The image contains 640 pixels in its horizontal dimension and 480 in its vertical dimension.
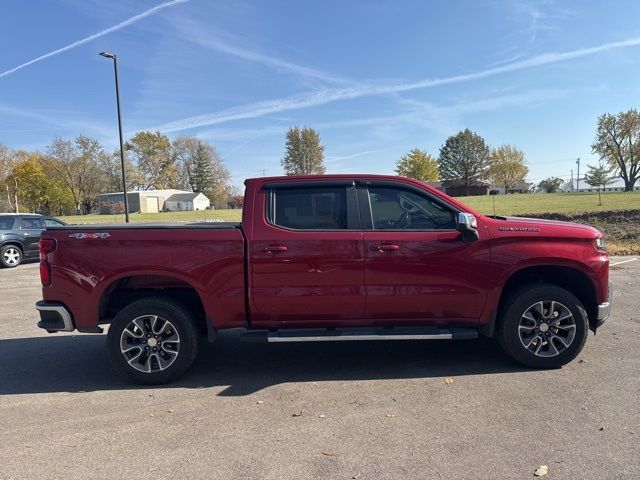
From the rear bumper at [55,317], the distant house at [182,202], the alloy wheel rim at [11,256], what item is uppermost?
the distant house at [182,202]

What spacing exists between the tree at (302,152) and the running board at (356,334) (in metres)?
88.5

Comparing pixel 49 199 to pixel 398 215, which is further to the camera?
pixel 49 199

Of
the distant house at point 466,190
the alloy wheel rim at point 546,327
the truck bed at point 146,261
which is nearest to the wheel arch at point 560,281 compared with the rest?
the alloy wheel rim at point 546,327

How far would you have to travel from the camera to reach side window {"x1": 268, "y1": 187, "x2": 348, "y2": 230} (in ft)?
14.8

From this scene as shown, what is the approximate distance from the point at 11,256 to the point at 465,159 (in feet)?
331

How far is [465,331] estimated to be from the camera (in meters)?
4.50

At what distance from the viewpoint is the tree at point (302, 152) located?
92438 mm

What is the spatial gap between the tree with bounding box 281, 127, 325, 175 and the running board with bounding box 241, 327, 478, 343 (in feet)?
290

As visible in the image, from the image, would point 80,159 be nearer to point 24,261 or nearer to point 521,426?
point 24,261

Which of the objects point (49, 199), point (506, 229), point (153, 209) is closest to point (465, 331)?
point (506, 229)

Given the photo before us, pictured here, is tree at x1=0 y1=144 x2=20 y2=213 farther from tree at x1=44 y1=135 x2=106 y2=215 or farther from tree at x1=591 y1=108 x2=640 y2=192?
tree at x1=591 y1=108 x2=640 y2=192

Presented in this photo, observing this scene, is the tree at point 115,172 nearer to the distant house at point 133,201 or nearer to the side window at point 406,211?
the distant house at point 133,201

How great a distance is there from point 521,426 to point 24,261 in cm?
1672

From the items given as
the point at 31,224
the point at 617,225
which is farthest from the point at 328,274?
the point at 617,225
